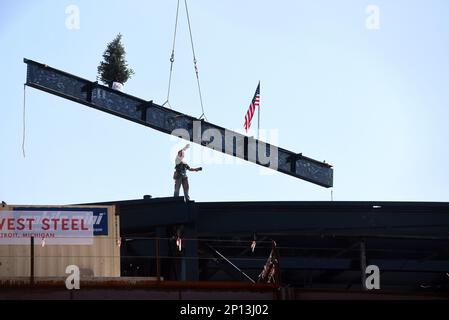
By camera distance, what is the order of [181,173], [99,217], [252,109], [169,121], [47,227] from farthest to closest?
[169,121]
[252,109]
[181,173]
[99,217]
[47,227]

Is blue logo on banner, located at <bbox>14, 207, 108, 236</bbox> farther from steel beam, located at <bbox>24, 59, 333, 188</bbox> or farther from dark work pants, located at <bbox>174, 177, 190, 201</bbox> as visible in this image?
steel beam, located at <bbox>24, 59, 333, 188</bbox>

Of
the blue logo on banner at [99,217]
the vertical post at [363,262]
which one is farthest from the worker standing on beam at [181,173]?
the vertical post at [363,262]

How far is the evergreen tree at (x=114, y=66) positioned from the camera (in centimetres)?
4031

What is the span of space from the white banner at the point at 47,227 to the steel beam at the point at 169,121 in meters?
13.2

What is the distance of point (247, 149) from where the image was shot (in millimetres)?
42844

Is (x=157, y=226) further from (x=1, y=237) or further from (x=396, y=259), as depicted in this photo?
(x=396, y=259)

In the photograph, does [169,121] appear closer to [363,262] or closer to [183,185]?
[183,185]

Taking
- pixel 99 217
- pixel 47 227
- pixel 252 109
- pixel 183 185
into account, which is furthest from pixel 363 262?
pixel 47 227

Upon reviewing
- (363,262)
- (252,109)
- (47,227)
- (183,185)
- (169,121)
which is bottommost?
(363,262)

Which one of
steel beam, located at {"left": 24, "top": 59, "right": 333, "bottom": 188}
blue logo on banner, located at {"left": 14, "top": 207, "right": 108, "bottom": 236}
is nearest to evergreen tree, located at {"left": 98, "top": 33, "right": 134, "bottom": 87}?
steel beam, located at {"left": 24, "top": 59, "right": 333, "bottom": 188}

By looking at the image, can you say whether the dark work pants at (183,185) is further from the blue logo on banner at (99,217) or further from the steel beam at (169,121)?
the steel beam at (169,121)

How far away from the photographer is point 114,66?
41031 mm

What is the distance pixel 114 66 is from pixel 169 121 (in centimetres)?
370
